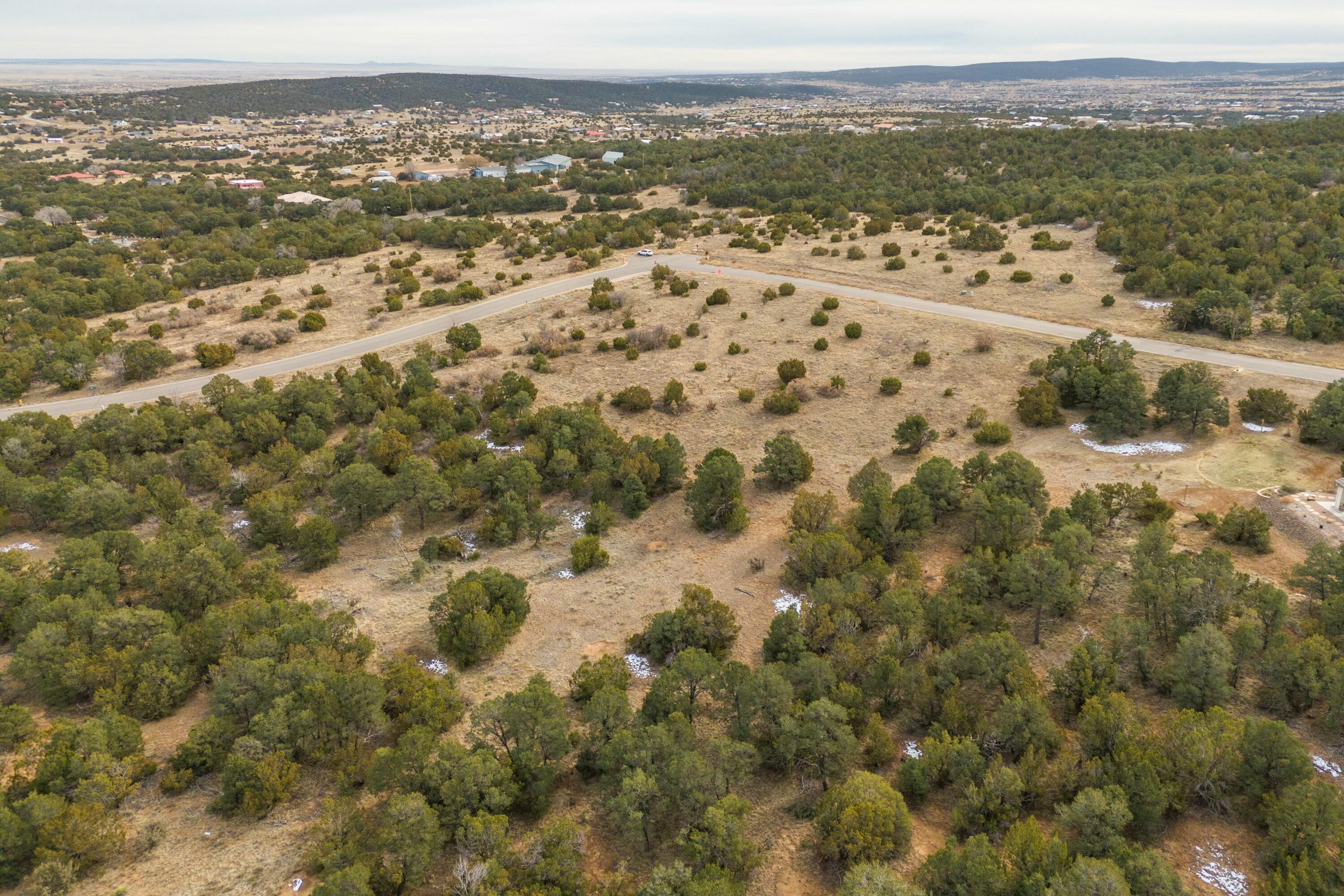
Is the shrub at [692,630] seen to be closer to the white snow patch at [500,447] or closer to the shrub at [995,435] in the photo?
the white snow patch at [500,447]

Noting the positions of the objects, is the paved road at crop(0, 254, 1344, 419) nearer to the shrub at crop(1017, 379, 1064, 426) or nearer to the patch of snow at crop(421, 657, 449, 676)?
the shrub at crop(1017, 379, 1064, 426)

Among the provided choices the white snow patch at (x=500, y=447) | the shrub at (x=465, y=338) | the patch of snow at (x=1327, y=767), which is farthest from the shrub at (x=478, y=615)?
the shrub at (x=465, y=338)

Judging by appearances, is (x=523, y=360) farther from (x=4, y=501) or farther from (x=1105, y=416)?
(x=1105, y=416)

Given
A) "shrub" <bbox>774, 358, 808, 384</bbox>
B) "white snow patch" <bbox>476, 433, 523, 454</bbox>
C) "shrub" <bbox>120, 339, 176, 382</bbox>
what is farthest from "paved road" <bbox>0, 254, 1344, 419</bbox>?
"white snow patch" <bbox>476, 433, 523, 454</bbox>

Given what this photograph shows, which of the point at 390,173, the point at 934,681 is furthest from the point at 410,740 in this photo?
the point at 390,173

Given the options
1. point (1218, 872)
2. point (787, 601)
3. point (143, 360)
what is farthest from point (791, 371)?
point (143, 360)

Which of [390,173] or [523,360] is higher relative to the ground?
[390,173]

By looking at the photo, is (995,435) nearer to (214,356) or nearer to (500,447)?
(500,447)
